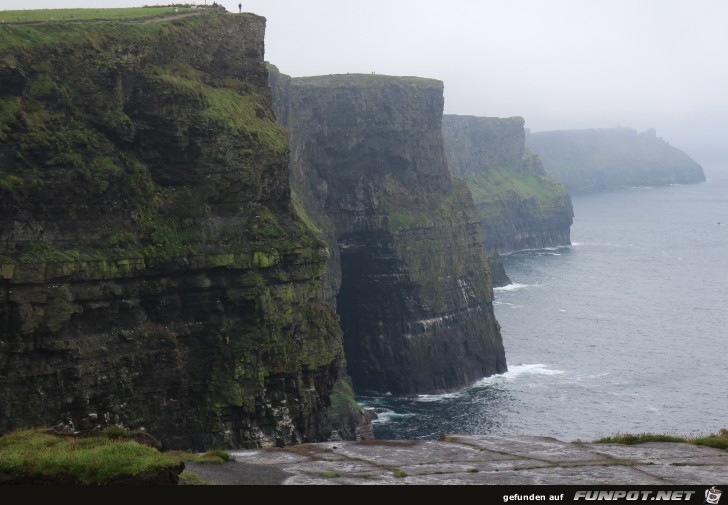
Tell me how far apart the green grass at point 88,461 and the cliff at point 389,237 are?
96828mm

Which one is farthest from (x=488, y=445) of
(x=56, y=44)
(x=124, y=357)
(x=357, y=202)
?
(x=357, y=202)

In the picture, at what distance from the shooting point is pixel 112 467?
128 ft

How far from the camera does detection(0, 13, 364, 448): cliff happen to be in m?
72.2

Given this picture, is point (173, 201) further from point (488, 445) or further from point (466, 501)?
point (466, 501)

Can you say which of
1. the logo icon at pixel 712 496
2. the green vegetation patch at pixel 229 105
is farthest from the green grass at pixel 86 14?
the logo icon at pixel 712 496

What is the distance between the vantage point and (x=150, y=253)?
→ 7719cm

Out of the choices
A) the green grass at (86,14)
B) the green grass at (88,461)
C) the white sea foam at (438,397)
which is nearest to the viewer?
the green grass at (88,461)

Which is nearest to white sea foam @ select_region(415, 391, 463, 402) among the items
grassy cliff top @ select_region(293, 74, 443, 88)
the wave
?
the wave

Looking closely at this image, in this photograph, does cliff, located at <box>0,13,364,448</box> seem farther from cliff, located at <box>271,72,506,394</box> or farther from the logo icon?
cliff, located at <box>271,72,506,394</box>

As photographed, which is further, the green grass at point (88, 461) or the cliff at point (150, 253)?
the cliff at point (150, 253)

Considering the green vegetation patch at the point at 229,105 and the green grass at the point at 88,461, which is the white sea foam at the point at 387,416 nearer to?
the green vegetation patch at the point at 229,105

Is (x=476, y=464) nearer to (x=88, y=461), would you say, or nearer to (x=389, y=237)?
(x=88, y=461)

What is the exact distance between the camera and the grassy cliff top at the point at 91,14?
84.6m

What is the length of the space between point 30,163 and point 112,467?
4023 centimetres
